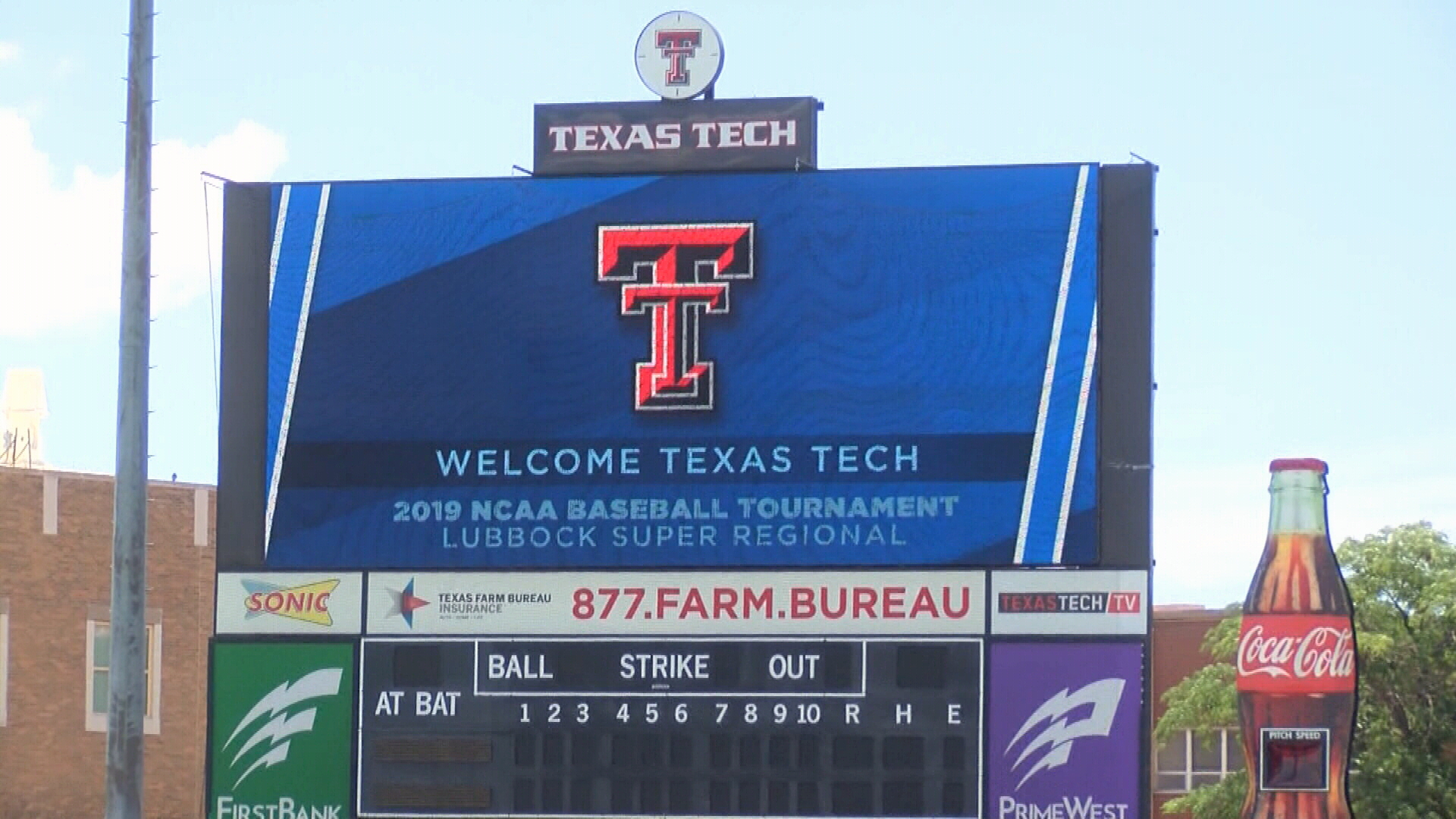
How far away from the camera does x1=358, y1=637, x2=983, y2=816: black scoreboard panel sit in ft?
46.9

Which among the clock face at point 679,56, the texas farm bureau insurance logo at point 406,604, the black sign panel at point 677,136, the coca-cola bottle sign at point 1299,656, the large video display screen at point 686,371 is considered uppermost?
the clock face at point 679,56

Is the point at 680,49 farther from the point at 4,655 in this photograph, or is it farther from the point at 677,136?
the point at 4,655

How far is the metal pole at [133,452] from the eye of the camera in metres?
13.7

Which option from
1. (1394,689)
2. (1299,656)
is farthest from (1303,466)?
(1394,689)

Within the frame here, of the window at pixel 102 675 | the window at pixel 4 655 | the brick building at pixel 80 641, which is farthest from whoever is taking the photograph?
the window at pixel 102 675

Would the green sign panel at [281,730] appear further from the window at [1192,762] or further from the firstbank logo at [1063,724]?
the window at [1192,762]

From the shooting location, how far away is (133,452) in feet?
45.8

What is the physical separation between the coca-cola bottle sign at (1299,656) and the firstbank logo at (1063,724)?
4.18ft

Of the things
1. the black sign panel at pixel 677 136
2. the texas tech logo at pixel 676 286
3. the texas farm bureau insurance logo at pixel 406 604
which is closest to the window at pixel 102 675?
the texas farm bureau insurance logo at pixel 406 604

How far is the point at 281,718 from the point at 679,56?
471 cm

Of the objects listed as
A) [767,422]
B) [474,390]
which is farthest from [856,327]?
[474,390]

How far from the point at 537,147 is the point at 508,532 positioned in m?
2.40

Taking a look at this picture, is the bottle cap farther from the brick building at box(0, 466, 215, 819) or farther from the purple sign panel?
the brick building at box(0, 466, 215, 819)

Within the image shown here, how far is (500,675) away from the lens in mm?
14812
